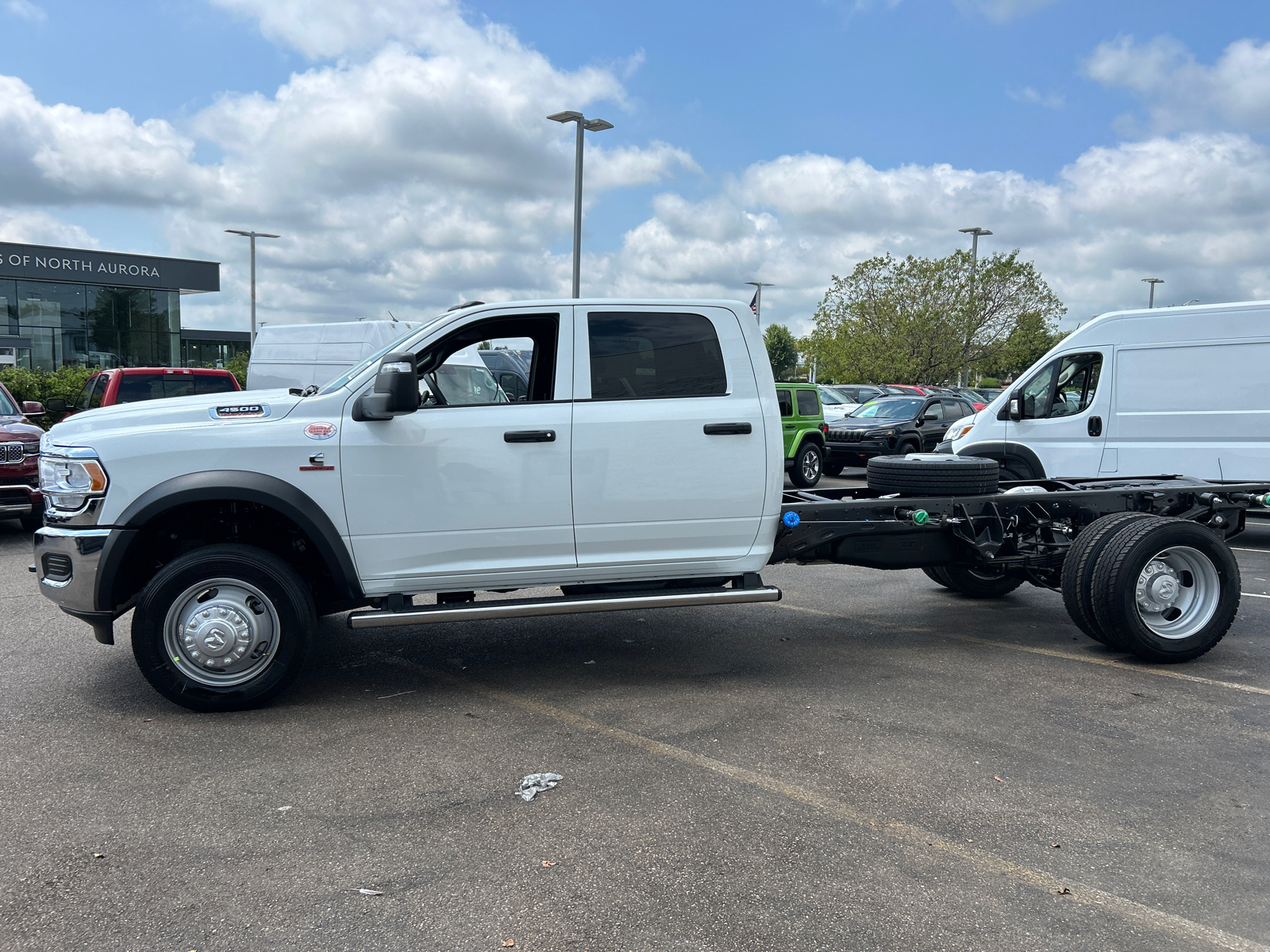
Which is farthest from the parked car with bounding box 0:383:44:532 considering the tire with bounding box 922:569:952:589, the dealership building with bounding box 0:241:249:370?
the dealership building with bounding box 0:241:249:370

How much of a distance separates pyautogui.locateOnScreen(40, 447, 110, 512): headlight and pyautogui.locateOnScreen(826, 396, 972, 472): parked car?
543 inches

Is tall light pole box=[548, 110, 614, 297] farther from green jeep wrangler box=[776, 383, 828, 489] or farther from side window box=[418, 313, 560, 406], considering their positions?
side window box=[418, 313, 560, 406]

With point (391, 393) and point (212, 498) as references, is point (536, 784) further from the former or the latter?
point (212, 498)

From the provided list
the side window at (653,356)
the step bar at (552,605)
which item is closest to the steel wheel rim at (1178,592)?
the step bar at (552,605)

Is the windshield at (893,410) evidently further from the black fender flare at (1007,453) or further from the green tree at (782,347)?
the green tree at (782,347)

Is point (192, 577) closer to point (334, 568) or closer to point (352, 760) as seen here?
point (334, 568)

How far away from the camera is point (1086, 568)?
19.4 feet

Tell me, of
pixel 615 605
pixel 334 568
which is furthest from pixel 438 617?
pixel 615 605

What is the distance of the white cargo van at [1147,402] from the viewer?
30.6 ft

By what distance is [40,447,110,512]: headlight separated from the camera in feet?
15.8

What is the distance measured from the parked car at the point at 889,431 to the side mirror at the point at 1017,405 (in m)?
5.92

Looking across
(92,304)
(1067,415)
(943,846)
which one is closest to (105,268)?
(92,304)

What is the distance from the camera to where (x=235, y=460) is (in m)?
4.90

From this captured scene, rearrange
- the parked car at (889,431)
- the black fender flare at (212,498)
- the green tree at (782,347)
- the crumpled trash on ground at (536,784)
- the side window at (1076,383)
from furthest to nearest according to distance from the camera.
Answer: the green tree at (782,347)
the parked car at (889,431)
the side window at (1076,383)
the black fender flare at (212,498)
the crumpled trash on ground at (536,784)
